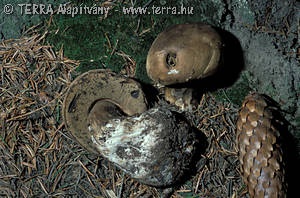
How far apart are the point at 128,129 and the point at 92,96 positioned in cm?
41

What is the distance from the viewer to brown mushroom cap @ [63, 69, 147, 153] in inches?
87.2

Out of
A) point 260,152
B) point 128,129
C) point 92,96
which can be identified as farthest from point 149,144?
point 260,152

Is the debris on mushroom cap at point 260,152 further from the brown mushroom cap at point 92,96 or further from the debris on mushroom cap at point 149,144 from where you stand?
the brown mushroom cap at point 92,96

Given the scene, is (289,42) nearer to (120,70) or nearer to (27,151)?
(120,70)

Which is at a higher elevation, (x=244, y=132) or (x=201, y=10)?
(x=201, y=10)

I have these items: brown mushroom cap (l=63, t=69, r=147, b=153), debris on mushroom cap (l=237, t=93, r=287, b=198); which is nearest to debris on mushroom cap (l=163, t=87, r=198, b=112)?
brown mushroom cap (l=63, t=69, r=147, b=153)

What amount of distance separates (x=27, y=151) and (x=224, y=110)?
169 centimetres

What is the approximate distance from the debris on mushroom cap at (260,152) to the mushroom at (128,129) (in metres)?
0.41

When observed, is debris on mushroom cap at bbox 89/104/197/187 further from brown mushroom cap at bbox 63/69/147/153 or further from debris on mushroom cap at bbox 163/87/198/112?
debris on mushroom cap at bbox 163/87/198/112

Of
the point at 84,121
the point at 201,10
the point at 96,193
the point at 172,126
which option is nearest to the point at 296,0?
the point at 201,10

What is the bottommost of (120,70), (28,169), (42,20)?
(28,169)

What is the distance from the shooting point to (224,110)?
2.55 m

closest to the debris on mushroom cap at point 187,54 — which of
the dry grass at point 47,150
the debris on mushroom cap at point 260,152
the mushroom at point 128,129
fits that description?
the mushroom at point 128,129

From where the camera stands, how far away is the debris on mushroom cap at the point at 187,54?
208 cm
